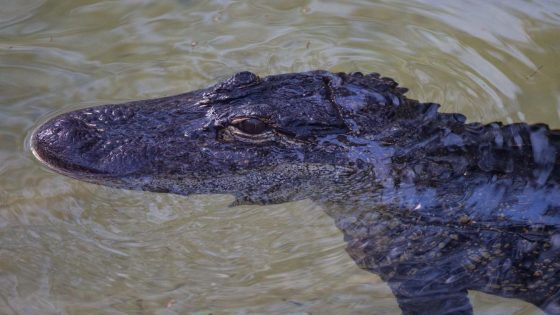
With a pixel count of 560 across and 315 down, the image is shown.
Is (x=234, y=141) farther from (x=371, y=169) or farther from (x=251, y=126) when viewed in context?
(x=371, y=169)

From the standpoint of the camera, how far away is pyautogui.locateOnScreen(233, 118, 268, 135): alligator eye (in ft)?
13.3

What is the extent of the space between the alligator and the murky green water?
0.26 meters

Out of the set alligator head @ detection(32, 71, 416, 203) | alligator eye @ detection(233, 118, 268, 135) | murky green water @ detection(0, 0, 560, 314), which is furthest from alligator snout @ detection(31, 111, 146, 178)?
alligator eye @ detection(233, 118, 268, 135)

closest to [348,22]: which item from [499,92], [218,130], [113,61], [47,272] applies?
[499,92]

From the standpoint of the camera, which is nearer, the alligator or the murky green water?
the alligator

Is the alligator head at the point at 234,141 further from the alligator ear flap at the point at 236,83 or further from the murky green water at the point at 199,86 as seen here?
the murky green water at the point at 199,86

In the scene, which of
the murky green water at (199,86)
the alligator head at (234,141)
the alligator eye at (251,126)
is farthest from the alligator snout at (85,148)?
the alligator eye at (251,126)

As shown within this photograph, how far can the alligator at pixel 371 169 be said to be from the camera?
3.93 metres

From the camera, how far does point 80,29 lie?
616 cm

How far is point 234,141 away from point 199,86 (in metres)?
1.58

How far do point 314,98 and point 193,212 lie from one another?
3.72 ft

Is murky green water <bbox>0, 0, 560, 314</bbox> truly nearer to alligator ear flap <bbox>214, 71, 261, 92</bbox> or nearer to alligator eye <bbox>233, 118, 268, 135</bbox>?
alligator eye <bbox>233, 118, 268, 135</bbox>

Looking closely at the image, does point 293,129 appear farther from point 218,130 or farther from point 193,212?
point 193,212

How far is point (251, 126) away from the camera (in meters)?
4.07
